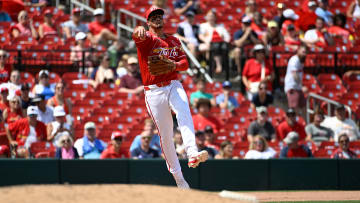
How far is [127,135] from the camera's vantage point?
12992mm

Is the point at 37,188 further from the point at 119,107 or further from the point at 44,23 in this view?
the point at 44,23

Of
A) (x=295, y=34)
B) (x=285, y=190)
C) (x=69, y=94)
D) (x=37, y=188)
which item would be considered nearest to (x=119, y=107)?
(x=69, y=94)

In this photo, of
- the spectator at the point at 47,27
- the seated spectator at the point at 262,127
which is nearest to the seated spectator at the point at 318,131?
the seated spectator at the point at 262,127

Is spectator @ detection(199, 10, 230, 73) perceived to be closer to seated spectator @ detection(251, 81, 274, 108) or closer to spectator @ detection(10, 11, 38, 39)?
seated spectator @ detection(251, 81, 274, 108)

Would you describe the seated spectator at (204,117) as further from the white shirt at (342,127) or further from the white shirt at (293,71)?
the white shirt at (342,127)

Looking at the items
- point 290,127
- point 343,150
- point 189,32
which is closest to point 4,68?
point 189,32

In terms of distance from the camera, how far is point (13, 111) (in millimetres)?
12719

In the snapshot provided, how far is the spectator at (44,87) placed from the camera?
529 inches

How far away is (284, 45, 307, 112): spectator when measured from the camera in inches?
578

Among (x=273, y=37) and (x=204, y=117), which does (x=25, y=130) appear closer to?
(x=204, y=117)

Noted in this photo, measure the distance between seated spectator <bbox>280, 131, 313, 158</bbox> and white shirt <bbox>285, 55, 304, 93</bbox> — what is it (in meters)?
2.15

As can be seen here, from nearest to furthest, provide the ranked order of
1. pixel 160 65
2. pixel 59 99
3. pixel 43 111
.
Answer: pixel 160 65, pixel 43 111, pixel 59 99

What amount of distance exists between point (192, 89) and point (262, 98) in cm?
127

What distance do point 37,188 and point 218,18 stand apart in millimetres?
10512
